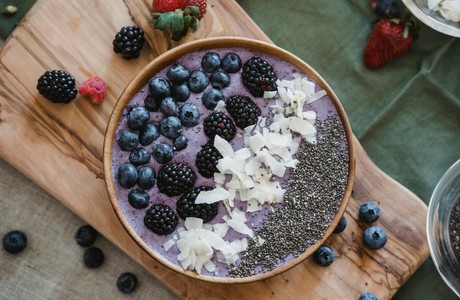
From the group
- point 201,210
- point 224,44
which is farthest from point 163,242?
point 224,44

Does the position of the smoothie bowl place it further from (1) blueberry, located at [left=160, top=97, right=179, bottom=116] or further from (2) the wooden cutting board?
(2) the wooden cutting board

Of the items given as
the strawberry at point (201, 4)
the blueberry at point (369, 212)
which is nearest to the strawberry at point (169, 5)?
the strawberry at point (201, 4)

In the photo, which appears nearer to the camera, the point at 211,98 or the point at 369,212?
the point at 211,98

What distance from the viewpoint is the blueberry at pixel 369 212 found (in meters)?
2.42

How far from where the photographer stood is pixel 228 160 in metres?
2.16

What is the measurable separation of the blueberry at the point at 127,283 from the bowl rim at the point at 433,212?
3.88ft

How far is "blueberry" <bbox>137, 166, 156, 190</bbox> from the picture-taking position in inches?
85.7

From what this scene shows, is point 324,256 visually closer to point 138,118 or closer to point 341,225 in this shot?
point 341,225

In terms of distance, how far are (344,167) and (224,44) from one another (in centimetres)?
62

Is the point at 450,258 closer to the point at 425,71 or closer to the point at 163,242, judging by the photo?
the point at 425,71

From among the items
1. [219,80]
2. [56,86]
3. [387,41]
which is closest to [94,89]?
[56,86]

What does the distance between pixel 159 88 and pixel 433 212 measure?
1160mm

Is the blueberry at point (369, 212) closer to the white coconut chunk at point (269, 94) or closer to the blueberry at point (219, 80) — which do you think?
the white coconut chunk at point (269, 94)

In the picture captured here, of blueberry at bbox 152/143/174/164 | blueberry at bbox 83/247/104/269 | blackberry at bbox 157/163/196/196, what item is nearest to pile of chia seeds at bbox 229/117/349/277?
blackberry at bbox 157/163/196/196
